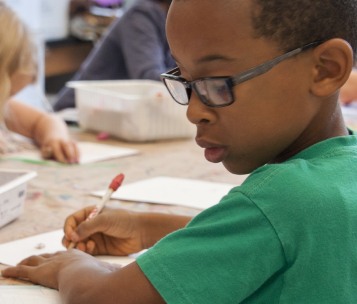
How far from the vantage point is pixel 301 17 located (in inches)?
32.6

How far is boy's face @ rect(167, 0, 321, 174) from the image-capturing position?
0.82 metres

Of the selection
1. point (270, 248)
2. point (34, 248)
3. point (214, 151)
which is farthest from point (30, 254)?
point (270, 248)

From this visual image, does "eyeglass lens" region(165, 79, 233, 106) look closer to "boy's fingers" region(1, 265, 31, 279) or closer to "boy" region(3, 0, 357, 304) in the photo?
"boy" region(3, 0, 357, 304)

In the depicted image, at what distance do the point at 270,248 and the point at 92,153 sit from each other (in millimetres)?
1196

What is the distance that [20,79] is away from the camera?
1961mm

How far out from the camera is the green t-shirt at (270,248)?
76 centimetres

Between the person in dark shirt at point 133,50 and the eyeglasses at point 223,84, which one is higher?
the eyeglasses at point 223,84

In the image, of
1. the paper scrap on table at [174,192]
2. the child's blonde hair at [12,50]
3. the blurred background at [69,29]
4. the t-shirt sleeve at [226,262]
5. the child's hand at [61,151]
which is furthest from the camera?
the blurred background at [69,29]

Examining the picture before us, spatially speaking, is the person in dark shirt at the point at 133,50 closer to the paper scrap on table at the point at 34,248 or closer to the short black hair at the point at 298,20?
the paper scrap on table at the point at 34,248

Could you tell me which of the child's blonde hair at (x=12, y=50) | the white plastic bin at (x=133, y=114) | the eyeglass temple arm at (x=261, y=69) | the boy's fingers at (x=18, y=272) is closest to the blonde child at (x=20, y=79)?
the child's blonde hair at (x=12, y=50)

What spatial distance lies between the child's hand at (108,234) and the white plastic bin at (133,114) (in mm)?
913

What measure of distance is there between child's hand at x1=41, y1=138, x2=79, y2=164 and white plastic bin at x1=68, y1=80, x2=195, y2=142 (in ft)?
0.80

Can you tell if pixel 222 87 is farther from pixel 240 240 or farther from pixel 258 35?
pixel 240 240

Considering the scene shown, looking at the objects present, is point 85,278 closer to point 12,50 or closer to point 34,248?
point 34,248
